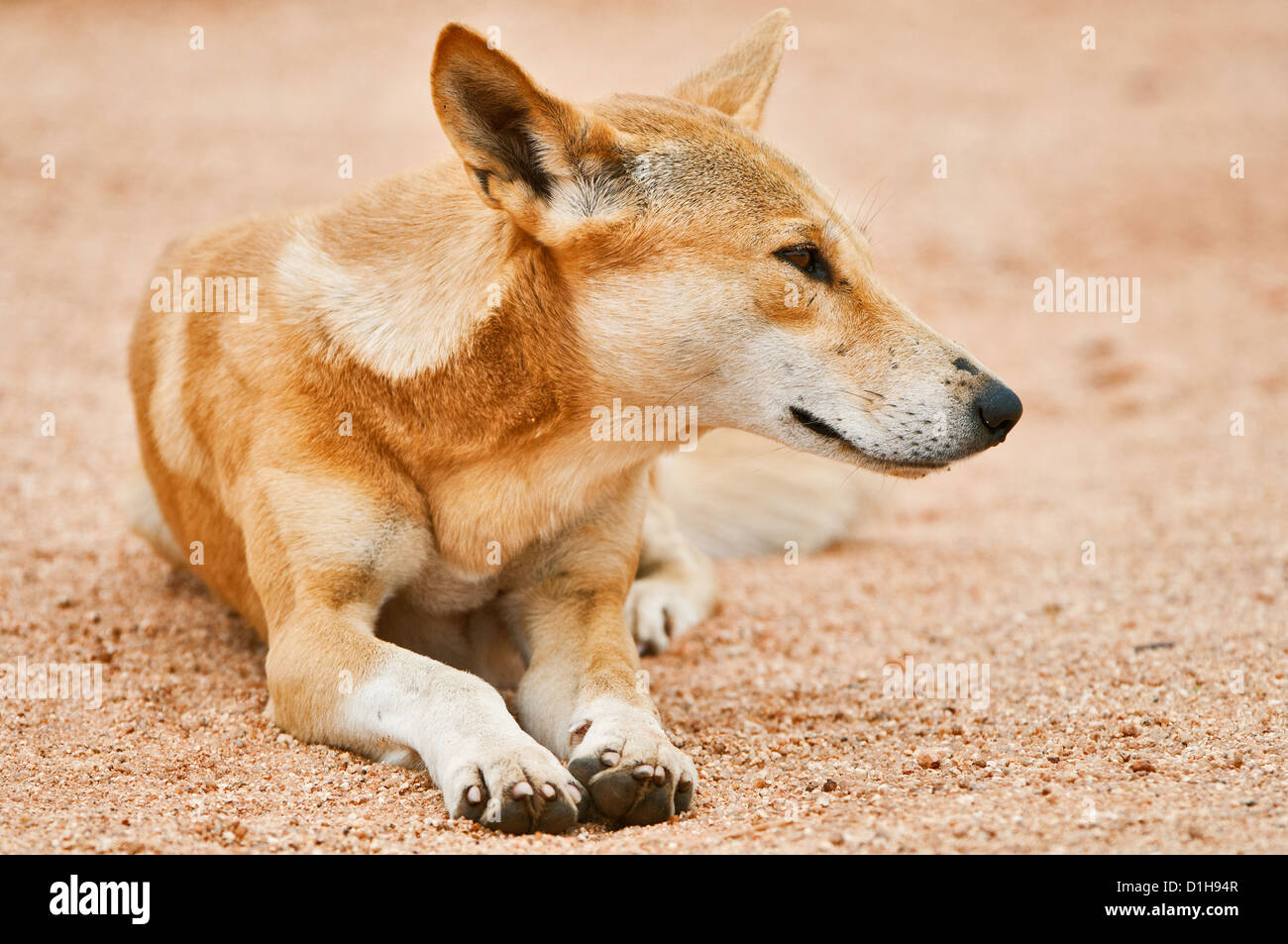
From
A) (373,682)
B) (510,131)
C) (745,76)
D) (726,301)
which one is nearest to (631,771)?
(373,682)

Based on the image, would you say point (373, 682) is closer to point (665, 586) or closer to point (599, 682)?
point (599, 682)

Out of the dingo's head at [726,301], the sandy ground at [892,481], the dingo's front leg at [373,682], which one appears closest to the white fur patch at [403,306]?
the dingo's head at [726,301]

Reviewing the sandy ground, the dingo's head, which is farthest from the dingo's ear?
the sandy ground

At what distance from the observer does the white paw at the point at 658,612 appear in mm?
5555

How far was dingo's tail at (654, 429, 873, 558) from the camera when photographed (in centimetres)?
704

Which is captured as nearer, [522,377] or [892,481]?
[522,377]

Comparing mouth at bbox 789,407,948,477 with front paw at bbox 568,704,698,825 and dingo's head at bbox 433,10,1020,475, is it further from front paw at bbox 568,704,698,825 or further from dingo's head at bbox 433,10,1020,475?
front paw at bbox 568,704,698,825

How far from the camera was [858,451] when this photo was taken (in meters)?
4.09

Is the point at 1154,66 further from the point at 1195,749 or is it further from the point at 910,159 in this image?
the point at 1195,749

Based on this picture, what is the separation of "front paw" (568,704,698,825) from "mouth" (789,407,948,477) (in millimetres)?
993

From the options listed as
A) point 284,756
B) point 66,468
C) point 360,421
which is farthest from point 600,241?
point 66,468

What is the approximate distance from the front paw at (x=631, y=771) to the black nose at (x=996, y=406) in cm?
131

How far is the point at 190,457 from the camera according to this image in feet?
16.0

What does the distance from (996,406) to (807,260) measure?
2.31 feet
